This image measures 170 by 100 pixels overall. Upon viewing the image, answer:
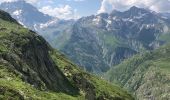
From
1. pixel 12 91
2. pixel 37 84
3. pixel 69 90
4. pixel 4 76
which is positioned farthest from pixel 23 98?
pixel 69 90

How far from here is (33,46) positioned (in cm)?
13738

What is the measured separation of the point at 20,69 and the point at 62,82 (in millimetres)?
42132

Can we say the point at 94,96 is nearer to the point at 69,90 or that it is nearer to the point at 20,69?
the point at 69,90

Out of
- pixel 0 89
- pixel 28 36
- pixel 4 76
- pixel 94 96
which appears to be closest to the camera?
pixel 0 89

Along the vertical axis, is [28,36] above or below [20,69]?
above

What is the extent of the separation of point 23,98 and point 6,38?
6477cm

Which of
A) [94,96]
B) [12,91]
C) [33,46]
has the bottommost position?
[94,96]

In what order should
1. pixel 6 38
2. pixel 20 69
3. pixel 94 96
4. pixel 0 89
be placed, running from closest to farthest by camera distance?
pixel 0 89, pixel 20 69, pixel 6 38, pixel 94 96

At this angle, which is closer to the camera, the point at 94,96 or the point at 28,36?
the point at 28,36

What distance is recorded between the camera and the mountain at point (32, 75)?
79769mm

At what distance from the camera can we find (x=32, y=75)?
346 feet

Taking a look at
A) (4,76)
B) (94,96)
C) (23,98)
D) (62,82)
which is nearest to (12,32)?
(62,82)

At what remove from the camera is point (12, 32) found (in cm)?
14362

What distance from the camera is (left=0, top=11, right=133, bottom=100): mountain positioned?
3141 inches
